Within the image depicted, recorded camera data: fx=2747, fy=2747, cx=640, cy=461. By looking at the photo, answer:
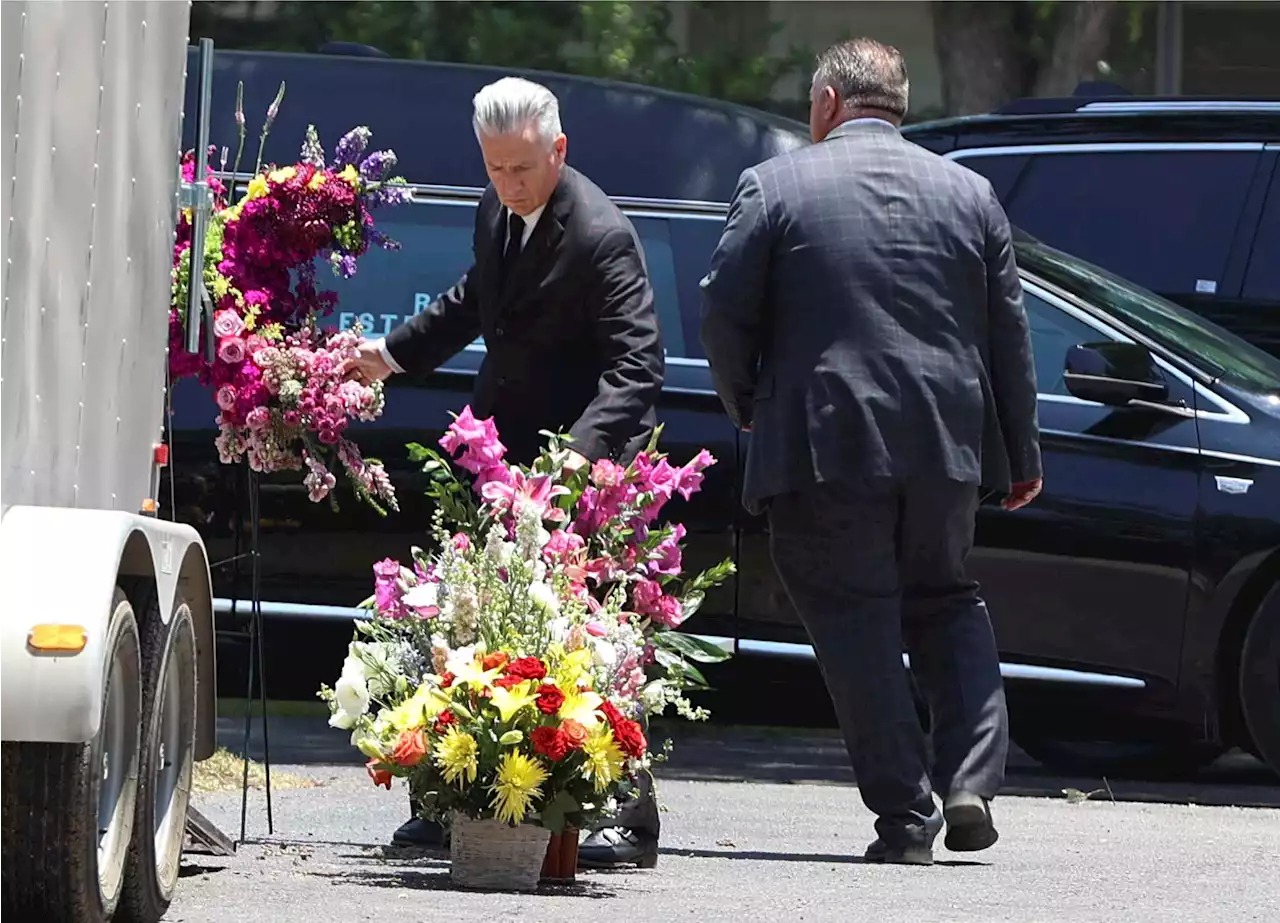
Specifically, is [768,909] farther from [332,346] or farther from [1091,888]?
[332,346]

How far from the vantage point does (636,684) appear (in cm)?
559

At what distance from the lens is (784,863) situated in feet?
20.5

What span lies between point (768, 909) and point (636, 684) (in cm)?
61

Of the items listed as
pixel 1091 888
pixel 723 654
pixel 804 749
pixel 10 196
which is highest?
pixel 10 196

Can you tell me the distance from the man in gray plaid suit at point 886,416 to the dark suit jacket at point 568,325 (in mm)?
250

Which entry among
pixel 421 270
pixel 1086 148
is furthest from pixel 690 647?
pixel 1086 148

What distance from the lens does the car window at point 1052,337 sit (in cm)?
816

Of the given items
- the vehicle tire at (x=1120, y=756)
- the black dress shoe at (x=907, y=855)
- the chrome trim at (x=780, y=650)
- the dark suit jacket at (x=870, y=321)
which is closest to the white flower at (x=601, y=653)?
the dark suit jacket at (x=870, y=321)

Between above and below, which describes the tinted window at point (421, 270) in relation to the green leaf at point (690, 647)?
above

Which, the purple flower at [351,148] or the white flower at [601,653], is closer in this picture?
the white flower at [601,653]

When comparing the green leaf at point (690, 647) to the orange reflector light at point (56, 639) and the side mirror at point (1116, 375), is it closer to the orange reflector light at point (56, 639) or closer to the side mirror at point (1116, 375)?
the orange reflector light at point (56, 639)

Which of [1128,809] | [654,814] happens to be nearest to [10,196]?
[654,814]

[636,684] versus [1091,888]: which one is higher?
[636,684]

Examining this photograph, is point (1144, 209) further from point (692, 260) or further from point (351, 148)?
point (351, 148)
